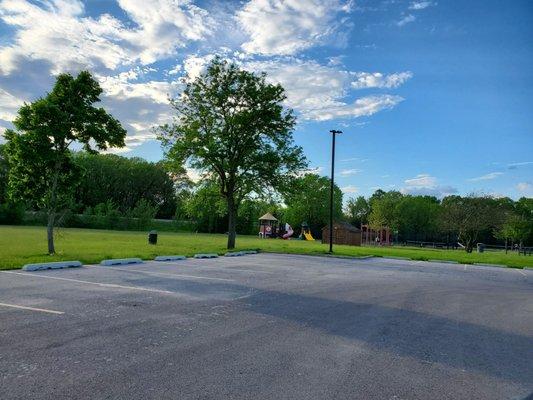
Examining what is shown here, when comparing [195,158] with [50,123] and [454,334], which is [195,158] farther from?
[454,334]

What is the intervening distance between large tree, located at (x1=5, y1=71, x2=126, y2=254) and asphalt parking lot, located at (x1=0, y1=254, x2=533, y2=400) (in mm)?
6064

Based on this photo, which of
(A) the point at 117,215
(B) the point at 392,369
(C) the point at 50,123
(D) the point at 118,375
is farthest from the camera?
(A) the point at 117,215

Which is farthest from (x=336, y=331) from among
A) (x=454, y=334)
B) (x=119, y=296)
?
(x=119, y=296)

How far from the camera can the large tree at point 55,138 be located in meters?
15.4

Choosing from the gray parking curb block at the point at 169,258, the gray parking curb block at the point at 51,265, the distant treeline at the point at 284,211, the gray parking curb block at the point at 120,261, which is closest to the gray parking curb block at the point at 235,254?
the gray parking curb block at the point at 169,258

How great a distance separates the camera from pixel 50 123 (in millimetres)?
15602

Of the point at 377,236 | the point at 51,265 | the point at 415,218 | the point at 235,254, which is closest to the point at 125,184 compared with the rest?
the point at 377,236

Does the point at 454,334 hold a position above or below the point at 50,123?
below

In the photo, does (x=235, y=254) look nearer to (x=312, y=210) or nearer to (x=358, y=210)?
(x=312, y=210)

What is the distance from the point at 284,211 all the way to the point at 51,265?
208ft

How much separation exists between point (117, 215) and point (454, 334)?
6183 centimetres

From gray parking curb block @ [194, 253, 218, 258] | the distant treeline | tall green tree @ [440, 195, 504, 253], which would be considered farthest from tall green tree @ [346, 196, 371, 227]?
gray parking curb block @ [194, 253, 218, 258]

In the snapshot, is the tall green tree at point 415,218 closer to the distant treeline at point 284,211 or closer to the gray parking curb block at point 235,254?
the distant treeline at point 284,211

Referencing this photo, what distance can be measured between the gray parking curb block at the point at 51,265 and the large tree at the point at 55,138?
3352 millimetres
